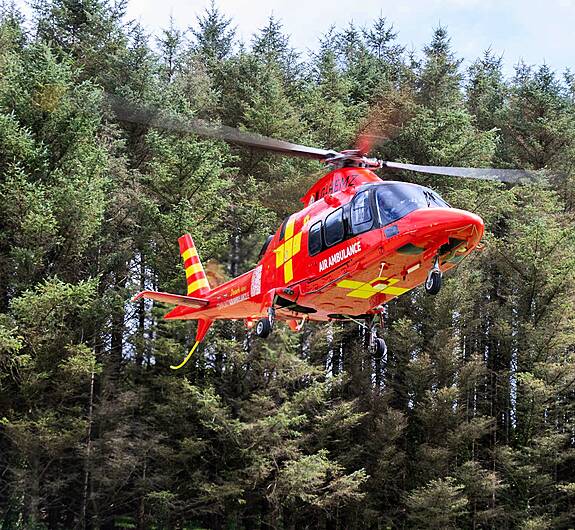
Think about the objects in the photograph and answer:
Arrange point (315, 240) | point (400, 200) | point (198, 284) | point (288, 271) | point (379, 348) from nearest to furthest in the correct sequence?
point (400, 200)
point (315, 240)
point (379, 348)
point (288, 271)
point (198, 284)

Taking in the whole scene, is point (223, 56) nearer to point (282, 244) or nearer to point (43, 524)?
point (43, 524)

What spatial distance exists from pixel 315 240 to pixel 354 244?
2.62ft

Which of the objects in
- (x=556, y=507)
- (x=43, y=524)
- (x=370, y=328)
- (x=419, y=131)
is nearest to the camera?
(x=370, y=328)

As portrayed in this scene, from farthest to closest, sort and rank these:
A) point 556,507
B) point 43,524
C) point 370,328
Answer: point 556,507
point 43,524
point 370,328

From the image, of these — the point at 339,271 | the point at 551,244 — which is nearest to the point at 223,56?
the point at 551,244

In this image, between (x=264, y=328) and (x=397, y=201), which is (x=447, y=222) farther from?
(x=264, y=328)

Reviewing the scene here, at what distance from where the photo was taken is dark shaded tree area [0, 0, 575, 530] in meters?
18.7

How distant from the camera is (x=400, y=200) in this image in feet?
29.9

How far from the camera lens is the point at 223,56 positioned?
3102cm

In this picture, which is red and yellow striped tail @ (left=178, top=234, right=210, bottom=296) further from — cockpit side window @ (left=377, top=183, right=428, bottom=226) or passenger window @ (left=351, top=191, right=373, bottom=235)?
cockpit side window @ (left=377, top=183, right=428, bottom=226)

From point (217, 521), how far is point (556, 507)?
973 centimetres

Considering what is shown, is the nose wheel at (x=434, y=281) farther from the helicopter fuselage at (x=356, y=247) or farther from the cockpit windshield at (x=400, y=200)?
the cockpit windshield at (x=400, y=200)

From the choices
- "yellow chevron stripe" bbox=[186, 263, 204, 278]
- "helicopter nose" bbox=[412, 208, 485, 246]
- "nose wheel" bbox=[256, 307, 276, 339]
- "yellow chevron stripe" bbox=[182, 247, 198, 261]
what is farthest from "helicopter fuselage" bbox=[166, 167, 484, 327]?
"yellow chevron stripe" bbox=[182, 247, 198, 261]

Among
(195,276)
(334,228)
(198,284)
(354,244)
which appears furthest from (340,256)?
(195,276)
